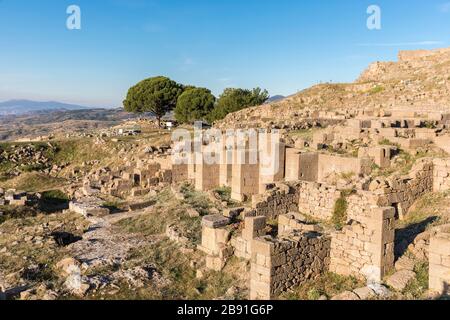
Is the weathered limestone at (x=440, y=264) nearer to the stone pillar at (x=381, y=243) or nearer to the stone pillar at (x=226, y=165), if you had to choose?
the stone pillar at (x=381, y=243)

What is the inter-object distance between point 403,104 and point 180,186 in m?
16.2

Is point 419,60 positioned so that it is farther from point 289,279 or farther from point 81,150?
point 289,279

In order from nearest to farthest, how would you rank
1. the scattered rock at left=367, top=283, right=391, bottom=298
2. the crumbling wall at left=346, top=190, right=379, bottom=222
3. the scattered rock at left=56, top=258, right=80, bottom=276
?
1. the scattered rock at left=367, top=283, right=391, bottom=298
2. the crumbling wall at left=346, top=190, right=379, bottom=222
3. the scattered rock at left=56, top=258, right=80, bottom=276

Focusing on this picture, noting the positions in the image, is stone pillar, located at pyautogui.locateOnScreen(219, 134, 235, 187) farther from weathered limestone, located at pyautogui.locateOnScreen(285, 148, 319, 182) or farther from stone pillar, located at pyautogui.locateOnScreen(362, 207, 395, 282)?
stone pillar, located at pyautogui.locateOnScreen(362, 207, 395, 282)

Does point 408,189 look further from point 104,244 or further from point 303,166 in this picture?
point 104,244

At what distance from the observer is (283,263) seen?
792 centimetres

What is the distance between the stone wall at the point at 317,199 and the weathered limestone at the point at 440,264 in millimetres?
3646

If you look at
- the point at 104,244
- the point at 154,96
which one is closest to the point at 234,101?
the point at 154,96

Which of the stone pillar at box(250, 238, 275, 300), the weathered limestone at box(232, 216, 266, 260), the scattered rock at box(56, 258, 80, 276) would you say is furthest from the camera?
the scattered rock at box(56, 258, 80, 276)

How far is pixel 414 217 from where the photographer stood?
9.98 metres

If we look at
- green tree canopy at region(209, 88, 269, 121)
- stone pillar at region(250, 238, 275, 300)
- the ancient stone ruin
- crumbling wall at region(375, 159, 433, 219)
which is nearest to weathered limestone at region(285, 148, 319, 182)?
the ancient stone ruin

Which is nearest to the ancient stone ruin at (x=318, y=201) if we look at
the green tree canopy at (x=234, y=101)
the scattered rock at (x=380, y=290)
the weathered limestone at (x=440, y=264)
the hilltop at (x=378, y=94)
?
the weathered limestone at (x=440, y=264)

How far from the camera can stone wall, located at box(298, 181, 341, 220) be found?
10.7 m

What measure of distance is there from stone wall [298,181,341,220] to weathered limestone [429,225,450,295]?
365 cm
